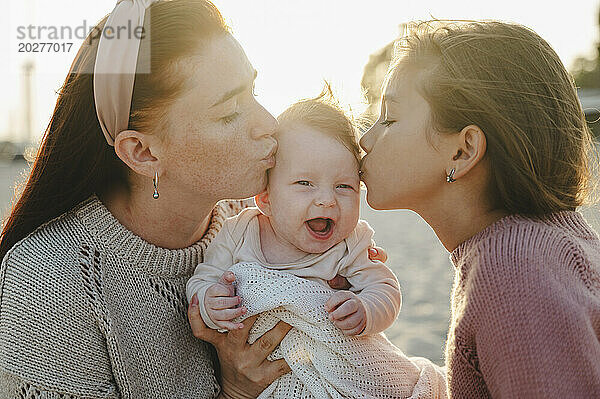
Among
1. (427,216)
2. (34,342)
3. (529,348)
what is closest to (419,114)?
(427,216)

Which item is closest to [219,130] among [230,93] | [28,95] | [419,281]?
[230,93]

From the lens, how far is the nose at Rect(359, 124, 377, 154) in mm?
2576

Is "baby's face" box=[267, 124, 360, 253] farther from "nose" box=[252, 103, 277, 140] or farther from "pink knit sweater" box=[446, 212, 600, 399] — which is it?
"pink knit sweater" box=[446, 212, 600, 399]

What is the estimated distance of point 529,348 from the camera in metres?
1.96

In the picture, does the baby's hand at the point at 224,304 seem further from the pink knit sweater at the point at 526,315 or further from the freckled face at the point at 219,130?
the pink knit sweater at the point at 526,315

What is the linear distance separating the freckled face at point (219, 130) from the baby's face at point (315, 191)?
87 mm

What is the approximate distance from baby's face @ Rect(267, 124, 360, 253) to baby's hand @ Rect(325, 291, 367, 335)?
0.23 metres

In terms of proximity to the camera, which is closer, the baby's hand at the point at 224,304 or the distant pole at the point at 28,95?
the baby's hand at the point at 224,304

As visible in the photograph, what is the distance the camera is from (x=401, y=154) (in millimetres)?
2486

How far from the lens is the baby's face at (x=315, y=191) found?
2.52 metres

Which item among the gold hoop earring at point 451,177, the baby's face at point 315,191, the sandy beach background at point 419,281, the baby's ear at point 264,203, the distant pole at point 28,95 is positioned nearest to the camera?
the gold hoop earring at point 451,177

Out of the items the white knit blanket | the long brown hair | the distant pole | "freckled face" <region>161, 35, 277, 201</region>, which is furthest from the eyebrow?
the distant pole

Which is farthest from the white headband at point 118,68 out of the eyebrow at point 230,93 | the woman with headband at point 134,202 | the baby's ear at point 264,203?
the baby's ear at point 264,203

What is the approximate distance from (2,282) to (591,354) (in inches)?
71.2
